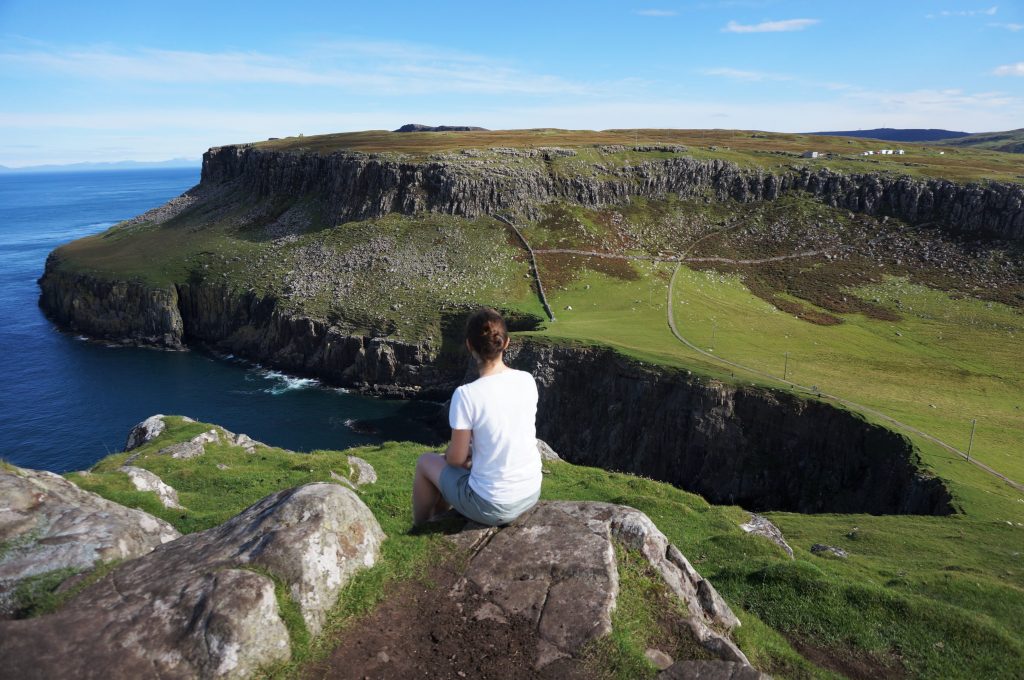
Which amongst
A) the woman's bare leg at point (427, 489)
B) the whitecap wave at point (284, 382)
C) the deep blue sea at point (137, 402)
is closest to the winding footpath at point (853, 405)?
the deep blue sea at point (137, 402)

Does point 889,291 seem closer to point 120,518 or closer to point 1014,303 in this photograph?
point 1014,303

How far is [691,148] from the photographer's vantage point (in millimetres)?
134875

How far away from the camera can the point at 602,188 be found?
4813 inches

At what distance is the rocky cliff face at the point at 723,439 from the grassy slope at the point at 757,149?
75.3m

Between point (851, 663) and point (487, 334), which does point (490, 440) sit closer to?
point (487, 334)

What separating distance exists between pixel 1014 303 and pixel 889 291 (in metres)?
15.5

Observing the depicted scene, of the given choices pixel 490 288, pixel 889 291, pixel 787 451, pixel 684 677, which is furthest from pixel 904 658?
pixel 889 291

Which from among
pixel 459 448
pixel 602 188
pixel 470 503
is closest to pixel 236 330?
pixel 602 188

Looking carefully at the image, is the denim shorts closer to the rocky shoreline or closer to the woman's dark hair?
the woman's dark hair

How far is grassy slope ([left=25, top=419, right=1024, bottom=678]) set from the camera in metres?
11.0

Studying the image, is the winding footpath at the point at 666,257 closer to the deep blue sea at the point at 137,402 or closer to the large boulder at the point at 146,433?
the deep blue sea at the point at 137,402

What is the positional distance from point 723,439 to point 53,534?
2142 inches

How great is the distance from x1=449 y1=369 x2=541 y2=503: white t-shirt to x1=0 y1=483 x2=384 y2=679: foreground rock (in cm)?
284

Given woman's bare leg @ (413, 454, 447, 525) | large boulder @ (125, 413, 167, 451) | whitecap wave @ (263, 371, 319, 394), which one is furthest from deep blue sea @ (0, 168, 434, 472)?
woman's bare leg @ (413, 454, 447, 525)
